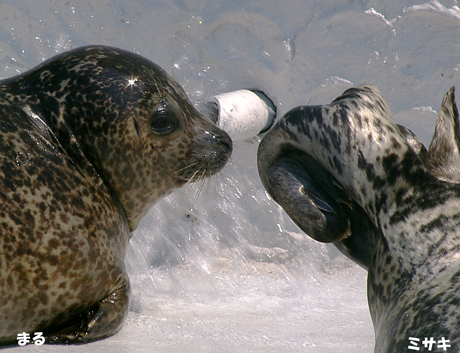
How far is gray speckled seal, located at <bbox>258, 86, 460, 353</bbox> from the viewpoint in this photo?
2.13 m

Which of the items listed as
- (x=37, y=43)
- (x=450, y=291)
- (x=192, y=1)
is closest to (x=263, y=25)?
(x=192, y=1)

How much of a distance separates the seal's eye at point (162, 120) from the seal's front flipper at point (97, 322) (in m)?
0.75

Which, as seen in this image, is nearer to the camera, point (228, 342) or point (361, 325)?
point (228, 342)

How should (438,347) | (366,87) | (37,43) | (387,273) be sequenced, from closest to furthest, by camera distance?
1. (438,347)
2. (387,273)
3. (366,87)
4. (37,43)

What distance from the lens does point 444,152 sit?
2.25 meters

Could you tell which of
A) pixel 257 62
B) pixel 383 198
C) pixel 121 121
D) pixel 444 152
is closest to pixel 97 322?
pixel 121 121

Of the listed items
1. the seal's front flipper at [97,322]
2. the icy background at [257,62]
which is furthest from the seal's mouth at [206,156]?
the icy background at [257,62]

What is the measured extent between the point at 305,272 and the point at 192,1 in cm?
217

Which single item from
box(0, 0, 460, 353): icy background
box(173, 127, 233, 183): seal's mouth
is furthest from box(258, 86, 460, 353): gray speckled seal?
box(0, 0, 460, 353): icy background

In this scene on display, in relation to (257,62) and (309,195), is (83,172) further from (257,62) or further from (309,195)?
(257,62)

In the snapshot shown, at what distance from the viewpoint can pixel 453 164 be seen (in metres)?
2.27

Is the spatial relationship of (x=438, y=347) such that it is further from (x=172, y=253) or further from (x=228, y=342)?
(x=172, y=253)

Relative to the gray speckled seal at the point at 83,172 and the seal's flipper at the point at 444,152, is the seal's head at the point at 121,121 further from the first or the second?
the seal's flipper at the point at 444,152

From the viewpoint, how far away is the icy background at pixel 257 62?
4.27 meters
